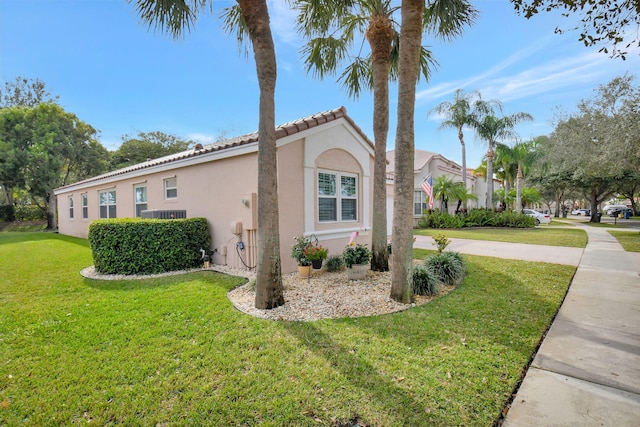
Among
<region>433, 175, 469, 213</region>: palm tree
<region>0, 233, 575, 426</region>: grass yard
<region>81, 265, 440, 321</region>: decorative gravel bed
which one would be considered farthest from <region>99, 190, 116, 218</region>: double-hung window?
<region>433, 175, 469, 213</region>: palm tree

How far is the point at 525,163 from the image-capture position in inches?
1101

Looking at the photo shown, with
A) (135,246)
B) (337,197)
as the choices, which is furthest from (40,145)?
(337,197)

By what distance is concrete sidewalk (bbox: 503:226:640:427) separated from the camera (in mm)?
2561

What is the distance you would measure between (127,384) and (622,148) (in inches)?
743

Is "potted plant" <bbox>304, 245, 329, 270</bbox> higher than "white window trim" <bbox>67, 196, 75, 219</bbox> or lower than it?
lower

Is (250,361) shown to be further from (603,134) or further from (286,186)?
(603,134)

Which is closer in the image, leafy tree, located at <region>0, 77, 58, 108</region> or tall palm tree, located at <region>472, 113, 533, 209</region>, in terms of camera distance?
tall palm tree, located at <region>472, 113, 533, 209</region>

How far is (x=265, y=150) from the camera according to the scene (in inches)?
199

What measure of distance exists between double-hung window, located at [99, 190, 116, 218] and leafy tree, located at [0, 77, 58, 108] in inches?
1022

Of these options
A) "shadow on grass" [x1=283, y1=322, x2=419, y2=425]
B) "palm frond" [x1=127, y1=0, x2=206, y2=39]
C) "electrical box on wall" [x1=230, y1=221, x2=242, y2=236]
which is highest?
"palm frond" [x1=127, y1=0, x2=206, y2=39]

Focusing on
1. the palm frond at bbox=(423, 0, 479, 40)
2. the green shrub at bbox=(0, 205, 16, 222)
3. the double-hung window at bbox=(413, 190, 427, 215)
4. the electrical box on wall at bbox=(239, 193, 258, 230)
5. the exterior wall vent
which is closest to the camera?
the palm frond at bbox=(423, 0, 479, 40)

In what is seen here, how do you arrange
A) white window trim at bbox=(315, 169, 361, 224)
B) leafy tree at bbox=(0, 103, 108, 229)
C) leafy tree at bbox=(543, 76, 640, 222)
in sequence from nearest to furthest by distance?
white window trim at bbox=(315, 169, 361, 224) < leafy tree at bbox=(543, 76, 640, 222) < leafy tree at bbox=(0, 103, 108, 229)

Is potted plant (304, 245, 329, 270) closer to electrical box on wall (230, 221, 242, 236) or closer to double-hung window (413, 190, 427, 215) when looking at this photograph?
electrical box on wall (230, 221, 242, 236)

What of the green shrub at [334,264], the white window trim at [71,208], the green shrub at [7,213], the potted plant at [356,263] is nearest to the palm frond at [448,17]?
the potted plant at [356,263]
